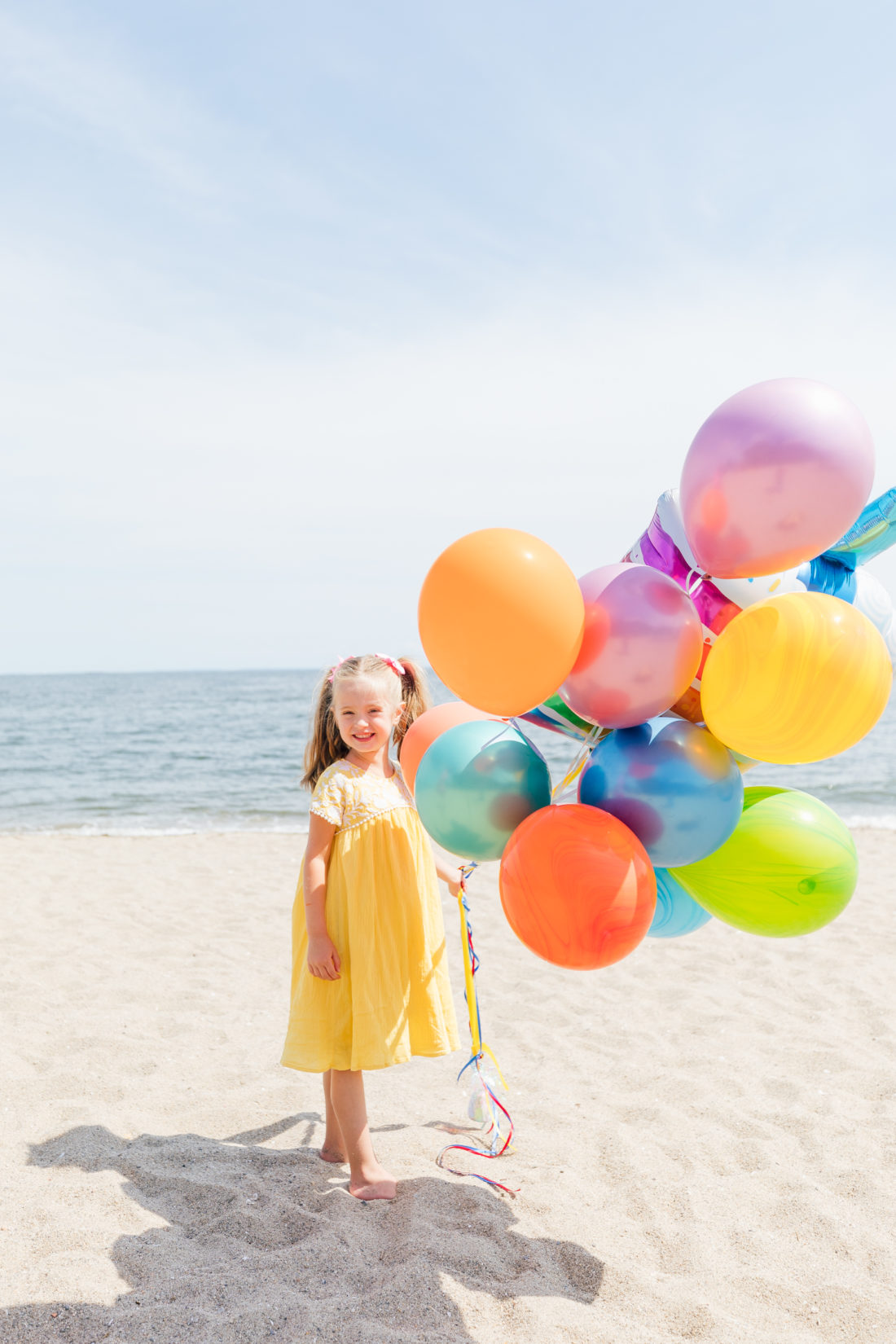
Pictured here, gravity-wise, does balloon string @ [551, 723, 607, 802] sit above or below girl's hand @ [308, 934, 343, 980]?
above

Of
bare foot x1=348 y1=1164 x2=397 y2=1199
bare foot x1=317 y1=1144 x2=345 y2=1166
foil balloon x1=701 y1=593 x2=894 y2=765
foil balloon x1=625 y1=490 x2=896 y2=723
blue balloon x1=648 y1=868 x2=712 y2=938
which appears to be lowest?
bare foot x1=317 y1=1144 x2=345 y2=1166

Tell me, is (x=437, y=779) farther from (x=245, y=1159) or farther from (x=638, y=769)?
(x=245, y=1159)

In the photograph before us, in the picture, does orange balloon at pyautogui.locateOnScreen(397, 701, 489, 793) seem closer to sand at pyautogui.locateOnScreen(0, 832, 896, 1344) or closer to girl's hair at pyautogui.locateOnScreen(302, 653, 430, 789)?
girl's hair at pyautogui.locateOnScreen(302, 653, 430, 789)

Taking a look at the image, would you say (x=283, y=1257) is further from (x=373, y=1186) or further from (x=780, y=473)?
(x=780, y=473)

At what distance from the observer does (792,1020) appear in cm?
444

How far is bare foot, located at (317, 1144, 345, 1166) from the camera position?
3150 mm

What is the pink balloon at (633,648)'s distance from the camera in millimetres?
1992

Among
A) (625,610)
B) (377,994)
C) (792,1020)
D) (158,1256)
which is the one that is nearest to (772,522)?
(625,610)

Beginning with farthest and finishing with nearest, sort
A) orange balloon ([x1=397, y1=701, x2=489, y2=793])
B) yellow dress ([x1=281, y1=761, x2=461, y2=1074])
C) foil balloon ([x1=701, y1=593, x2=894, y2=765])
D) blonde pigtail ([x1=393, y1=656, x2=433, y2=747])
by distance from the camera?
blonde pigtail ([x1=393, y1=656, x2=433, y2=747]), yellow dress ([x1=281, y1=761, x2=461, y2=1074]), orange balloon ([x1=397, y1=701, x2=489, y2=793]), foil balloon ([x1=701, y1=593, x2=894, y2=765])

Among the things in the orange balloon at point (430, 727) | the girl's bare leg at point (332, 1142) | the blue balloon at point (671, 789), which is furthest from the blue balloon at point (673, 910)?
the girl's bare leg at point (332, 1142)

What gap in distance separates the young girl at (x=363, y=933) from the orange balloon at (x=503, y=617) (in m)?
1.04

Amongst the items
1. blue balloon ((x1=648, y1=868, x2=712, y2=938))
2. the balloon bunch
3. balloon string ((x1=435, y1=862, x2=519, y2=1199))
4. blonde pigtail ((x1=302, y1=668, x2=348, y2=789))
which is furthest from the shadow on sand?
blonde pigtail ((x1=302, y1=668, x2=348, y2=789))

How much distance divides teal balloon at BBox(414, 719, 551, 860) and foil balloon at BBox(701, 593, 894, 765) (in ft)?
1.60

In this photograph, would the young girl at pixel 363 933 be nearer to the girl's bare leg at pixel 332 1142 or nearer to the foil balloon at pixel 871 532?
the girl's bare leg at pixel 332 1142
